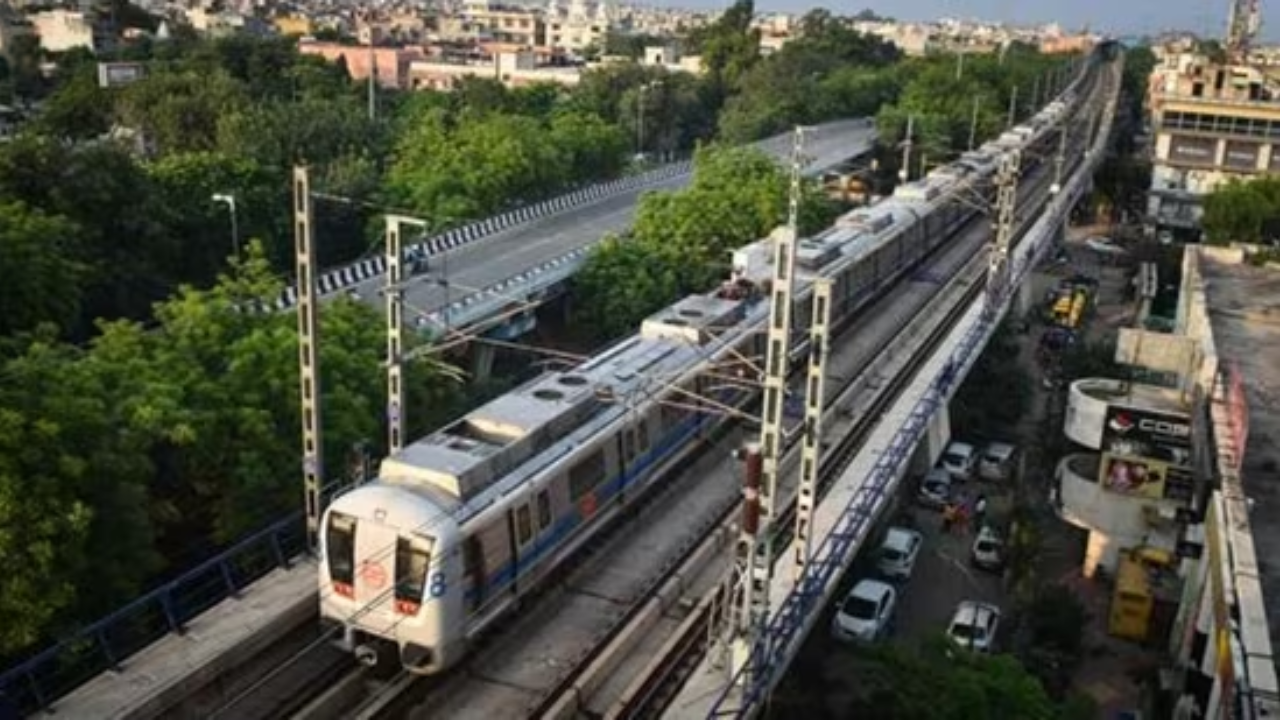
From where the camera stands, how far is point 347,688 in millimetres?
17484

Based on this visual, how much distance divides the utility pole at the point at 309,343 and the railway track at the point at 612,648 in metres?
2.88

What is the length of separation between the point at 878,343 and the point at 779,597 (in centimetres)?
1923

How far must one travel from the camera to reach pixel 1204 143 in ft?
224

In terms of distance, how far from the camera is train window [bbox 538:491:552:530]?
19153 mm

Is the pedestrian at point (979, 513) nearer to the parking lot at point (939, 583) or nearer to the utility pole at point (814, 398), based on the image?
the parking lot at point (939, 583)

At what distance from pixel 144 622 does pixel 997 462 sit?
23957 mm

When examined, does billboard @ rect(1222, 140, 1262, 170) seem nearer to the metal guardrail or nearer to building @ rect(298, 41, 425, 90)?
the metal guardrail

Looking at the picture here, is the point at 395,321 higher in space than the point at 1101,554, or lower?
higher

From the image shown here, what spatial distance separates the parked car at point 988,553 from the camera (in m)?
28.6

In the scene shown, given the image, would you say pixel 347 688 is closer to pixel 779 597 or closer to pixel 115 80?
pixel 779 597

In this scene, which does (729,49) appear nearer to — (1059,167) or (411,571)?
(1059,167)

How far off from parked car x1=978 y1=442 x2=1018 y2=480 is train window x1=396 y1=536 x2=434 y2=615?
71.1ft

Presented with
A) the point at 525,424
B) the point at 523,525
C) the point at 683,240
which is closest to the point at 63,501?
the point at 523,525

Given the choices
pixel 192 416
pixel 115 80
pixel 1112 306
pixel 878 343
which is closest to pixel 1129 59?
pixel 1112 306
